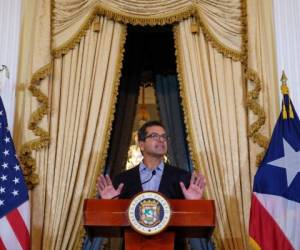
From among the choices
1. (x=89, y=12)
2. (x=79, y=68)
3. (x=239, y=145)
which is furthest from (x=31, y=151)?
(x=239, y=145)

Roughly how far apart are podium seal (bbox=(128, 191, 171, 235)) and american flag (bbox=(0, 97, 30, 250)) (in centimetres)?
136

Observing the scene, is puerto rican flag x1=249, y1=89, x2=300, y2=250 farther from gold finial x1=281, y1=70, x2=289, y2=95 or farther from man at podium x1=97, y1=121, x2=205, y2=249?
man at podium x1=97, y1=121, x2=205, y2=249

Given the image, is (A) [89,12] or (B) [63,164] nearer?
(B) [63,164]

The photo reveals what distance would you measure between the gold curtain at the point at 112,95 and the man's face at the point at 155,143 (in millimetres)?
719

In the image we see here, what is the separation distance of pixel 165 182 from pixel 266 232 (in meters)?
0.82

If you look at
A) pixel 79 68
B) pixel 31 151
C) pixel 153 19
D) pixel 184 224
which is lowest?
pixel 184 224

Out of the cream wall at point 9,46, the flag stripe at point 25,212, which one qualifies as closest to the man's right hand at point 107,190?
the flag stripe at point 25,212

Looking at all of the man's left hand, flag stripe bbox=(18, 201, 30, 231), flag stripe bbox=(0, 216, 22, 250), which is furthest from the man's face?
flag stripe bbox=(0, 216, 22, 250)

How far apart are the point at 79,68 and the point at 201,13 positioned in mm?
1090

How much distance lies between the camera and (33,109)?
4.30 m

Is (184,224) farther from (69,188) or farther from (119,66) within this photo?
(119,66)

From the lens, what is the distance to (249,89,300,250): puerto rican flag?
372cm

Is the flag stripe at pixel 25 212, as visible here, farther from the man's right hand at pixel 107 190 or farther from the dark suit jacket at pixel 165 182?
the man's right hand at pixel 107 190

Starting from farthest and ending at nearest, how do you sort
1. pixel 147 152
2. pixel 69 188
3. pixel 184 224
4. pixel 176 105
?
pixel 176 105 < pixel 69 188 < pixel 147 152 < pixel 184 224
